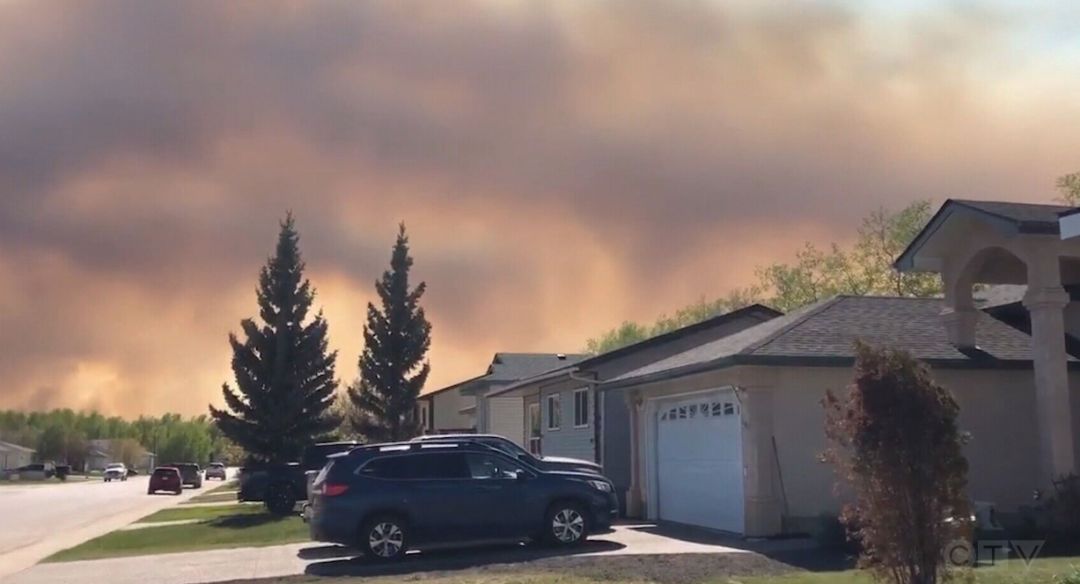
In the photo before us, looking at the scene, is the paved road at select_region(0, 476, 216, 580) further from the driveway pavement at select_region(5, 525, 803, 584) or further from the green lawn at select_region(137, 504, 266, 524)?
the driveway pavement at select_region(5, 525, 803, 584)

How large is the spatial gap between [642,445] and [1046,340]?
28.7 ft

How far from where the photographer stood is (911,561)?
11844 mm

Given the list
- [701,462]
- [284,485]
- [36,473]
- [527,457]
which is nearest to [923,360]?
[701,462]

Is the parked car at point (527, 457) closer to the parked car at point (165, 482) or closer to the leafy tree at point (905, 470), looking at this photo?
the leafy tree at point (905, 470)

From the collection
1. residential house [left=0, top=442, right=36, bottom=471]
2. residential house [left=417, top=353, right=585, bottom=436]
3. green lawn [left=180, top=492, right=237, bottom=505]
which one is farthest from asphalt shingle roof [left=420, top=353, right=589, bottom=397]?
residential house [left=0, top=442, right=36, bottom=471]

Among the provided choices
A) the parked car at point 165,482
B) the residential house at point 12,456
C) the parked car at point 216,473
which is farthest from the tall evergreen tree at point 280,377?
the residential house at point 12,456

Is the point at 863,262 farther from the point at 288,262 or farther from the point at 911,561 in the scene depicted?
the point at 911,561

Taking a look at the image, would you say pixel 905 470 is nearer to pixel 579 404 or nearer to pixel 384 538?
pixel 384 538

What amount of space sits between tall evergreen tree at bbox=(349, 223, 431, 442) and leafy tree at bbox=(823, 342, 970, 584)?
40.6 m

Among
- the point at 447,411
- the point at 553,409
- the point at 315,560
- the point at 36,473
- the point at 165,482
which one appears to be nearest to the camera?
the point at 315,560

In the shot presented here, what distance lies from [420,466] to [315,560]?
8.05 ft

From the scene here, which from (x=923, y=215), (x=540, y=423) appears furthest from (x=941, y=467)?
(x=923, y=215)

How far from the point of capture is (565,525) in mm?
19578

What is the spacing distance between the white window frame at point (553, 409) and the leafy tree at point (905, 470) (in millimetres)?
22513
